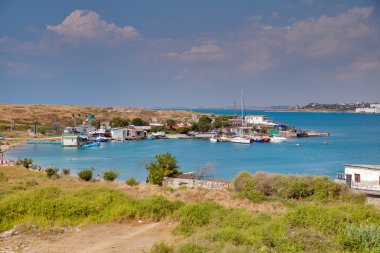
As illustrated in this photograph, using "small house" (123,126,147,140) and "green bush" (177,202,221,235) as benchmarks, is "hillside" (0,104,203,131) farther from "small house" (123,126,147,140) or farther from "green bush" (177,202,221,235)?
"green bush" (177,202,221,235)

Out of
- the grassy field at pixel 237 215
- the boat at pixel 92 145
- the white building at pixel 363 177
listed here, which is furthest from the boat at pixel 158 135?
the white building at pixel 363 177

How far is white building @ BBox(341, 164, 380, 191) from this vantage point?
64.7ft

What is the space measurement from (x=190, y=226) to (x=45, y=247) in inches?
159

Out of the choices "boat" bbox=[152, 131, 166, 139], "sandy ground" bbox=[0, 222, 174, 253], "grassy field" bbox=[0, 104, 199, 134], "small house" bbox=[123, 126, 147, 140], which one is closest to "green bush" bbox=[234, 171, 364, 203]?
"sandy ground" bbox=[0, 222, 174, 253]

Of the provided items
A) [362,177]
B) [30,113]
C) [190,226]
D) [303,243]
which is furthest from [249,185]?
[30,113]

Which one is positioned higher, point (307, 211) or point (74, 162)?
point (307, 211)

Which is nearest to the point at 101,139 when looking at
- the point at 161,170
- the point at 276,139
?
the point at 276,139

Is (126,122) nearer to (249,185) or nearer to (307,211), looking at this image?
(249,185)

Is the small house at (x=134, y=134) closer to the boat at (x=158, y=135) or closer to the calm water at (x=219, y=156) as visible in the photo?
the boat at (x=158, y=135)

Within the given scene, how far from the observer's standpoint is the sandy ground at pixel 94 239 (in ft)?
32.9

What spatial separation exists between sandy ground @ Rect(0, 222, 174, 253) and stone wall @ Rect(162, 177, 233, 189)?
10.9 metres

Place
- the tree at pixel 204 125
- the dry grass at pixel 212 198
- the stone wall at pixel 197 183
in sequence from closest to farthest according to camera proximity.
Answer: the dry grass at pixel 212 198 < the stone wall at pixel 197 183 < the tree at pixel 204 125

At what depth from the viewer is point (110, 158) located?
5181cm

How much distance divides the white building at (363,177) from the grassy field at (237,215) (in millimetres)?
1263
